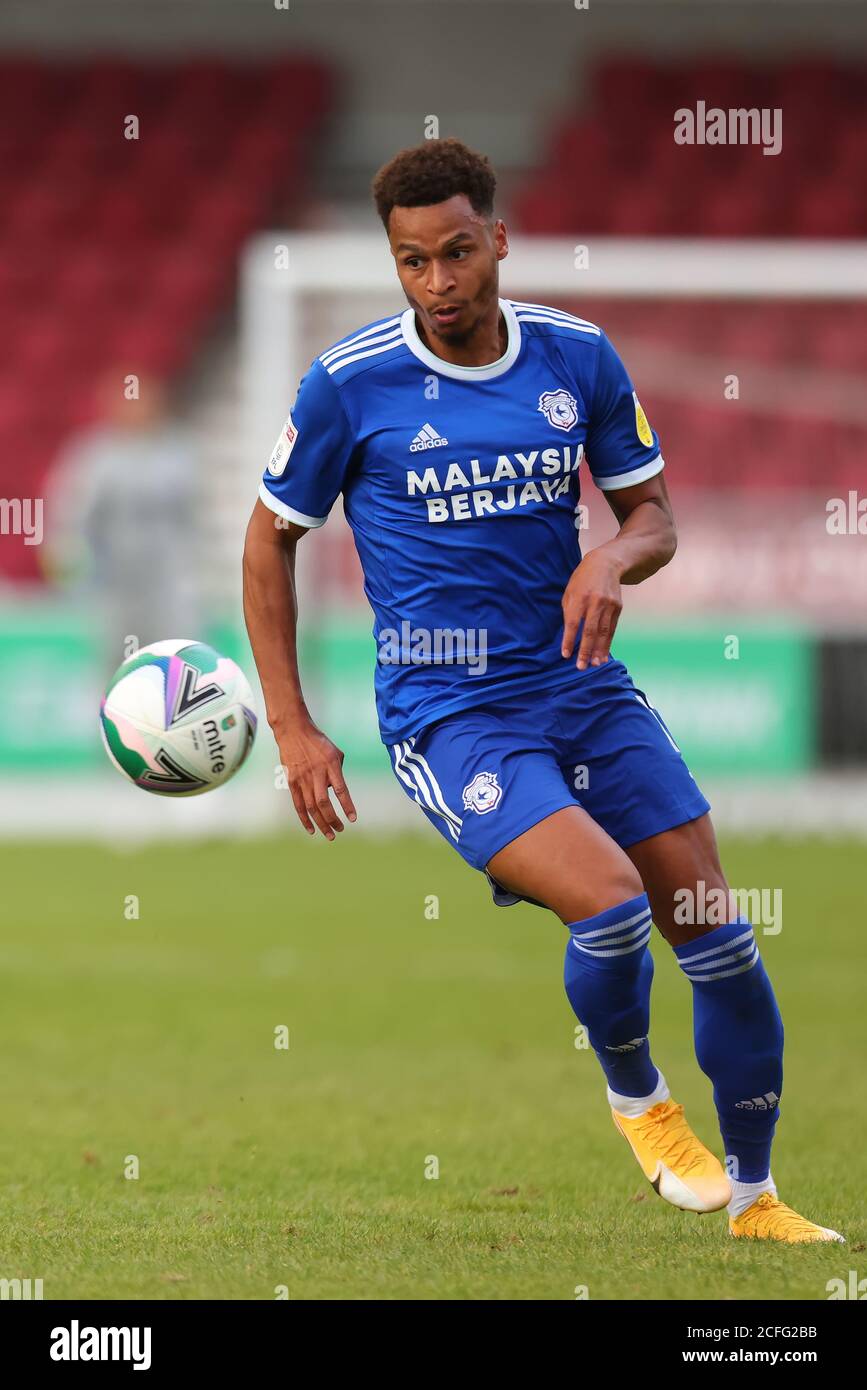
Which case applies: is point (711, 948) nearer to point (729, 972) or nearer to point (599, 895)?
point (729, 972)

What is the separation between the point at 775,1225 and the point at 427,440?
203 centimetres

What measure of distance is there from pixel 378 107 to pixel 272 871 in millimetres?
11039

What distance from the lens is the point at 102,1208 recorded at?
5.19 metres

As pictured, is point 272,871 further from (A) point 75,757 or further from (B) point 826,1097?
(B) point 826,1097

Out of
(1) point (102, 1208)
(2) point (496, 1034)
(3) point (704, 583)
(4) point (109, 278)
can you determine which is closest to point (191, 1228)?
(1) point (102, 1208)

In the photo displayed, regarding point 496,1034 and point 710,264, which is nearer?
point 496,1034

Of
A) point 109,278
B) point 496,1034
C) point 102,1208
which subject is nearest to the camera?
point 102,1208

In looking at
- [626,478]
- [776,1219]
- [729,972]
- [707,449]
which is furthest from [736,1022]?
[707,449]

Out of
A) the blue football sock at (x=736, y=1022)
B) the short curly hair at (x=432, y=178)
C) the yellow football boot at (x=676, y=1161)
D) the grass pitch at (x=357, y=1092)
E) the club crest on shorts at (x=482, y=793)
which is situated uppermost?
the short curly hair at (x=432, y=178)

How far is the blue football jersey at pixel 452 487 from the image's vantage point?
4.84 m

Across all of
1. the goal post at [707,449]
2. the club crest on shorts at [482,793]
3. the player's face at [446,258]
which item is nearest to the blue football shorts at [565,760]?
the club crest on shorts at [482,793]

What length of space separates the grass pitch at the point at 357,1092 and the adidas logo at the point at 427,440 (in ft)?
6.05

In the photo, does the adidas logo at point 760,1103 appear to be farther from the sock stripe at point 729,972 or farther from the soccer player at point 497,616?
the sock stripe at point 729,972

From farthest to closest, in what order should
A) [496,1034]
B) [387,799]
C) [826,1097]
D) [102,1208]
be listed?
[387,799] → [496,1034] → [826,1097] → [102,1208]
